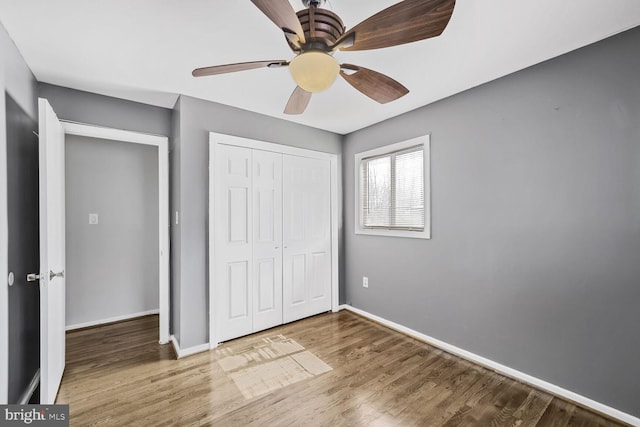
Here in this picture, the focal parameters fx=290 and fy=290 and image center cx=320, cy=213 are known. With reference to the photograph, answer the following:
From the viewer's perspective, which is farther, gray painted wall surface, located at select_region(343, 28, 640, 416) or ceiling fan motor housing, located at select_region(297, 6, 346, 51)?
gray painted wall surface, located at select_region(343, 28, 640, 416)

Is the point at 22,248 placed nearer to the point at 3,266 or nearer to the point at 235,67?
the point at 3,266

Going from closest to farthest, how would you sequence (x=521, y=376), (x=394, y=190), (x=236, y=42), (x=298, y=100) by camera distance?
(x=236, y=42) < (x=298, y=100) < (x=521, y=376) < (x=394, y=190)

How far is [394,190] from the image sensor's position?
3285 mm

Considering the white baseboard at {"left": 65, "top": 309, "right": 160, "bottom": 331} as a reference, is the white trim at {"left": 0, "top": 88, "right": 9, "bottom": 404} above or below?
above

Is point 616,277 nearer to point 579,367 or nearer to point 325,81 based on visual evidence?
point 579,367

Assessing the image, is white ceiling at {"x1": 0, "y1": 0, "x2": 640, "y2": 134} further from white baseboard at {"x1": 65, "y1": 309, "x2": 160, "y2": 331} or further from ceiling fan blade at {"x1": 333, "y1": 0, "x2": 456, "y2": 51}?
white baseboard at {"x1": 65, "y1": 309, "x2": 160, "y2": 331}

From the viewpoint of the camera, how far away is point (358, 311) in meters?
3.70

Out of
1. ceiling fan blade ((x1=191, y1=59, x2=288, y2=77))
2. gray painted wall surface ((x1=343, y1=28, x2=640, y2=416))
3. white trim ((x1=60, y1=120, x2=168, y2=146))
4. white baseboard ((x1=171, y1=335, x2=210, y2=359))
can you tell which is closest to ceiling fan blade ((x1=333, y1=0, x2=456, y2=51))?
ceiling fan blade ((x1=191, y1=59, x2=288, y2=77))

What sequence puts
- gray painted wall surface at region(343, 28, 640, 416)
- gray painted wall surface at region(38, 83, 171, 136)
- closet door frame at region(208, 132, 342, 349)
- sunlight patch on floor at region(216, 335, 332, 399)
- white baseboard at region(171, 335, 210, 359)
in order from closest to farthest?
gray painted wall surface at region(343, 28, 640, 416) < sunlight patch on floor at region(216, 335, 332, 399) < gray painted wall surface at region(38, 83, 171, 136) < white baseboard at region(171, 335, 210, 359) < closet door frame at region(208, 132, 342, 349)

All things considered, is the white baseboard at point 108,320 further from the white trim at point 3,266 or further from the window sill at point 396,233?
the window sill at point 396,233

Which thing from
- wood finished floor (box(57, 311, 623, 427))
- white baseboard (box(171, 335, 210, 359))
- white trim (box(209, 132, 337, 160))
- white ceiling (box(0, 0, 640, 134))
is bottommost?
wood finished floor (box(57, 311, 623, 427))

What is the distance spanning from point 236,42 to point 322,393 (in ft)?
8.09

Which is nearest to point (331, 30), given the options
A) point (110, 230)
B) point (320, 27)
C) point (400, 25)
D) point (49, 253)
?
point (320, 27)

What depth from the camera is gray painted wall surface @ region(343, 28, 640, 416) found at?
1.80 metres
